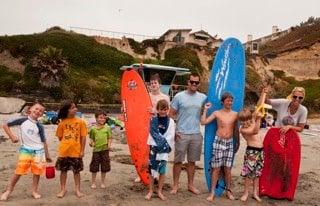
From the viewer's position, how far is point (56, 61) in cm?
3419

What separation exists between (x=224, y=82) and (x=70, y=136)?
2.48m

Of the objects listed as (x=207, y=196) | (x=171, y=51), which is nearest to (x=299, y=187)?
(x=207, y=196)

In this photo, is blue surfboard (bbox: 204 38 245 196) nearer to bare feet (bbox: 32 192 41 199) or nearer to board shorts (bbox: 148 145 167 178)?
board shorts (bbox: 148 145 167 178)

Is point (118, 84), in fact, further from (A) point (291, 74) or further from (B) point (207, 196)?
(B) point (207, 196)

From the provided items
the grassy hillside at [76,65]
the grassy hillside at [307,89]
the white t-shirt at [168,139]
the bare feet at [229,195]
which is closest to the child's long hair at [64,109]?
the white t-shirt at [168,139]

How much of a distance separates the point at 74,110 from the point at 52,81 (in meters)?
28.5

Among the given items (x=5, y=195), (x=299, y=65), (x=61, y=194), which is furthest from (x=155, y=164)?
(x=299, y=65)

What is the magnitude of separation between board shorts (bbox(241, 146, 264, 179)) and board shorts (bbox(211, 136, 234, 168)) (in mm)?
236

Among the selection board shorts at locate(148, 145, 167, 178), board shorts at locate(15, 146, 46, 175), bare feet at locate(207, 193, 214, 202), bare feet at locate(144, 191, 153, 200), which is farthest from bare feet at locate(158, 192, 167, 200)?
board shorts at locate(15, 146, 46, 175)

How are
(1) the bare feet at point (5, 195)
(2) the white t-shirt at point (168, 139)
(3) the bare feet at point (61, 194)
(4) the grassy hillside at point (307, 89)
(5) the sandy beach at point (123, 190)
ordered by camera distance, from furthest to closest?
(4) the grassy hillside at point (307, 89)
(2) the white t-shirt at point (168, 139)
(3) the bare feet at point (61, 194)
(5) the sandy beach at point (123, 190)
(1) the bare feet at point (5, 195)

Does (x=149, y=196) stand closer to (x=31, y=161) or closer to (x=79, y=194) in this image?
(x=79, y=194)

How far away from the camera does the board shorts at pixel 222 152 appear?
6219mm

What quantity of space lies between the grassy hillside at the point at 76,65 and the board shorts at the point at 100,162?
27.0 metres

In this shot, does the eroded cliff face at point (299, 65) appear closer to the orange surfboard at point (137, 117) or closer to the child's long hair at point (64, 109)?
the orange surfboard at point (137, 117)
